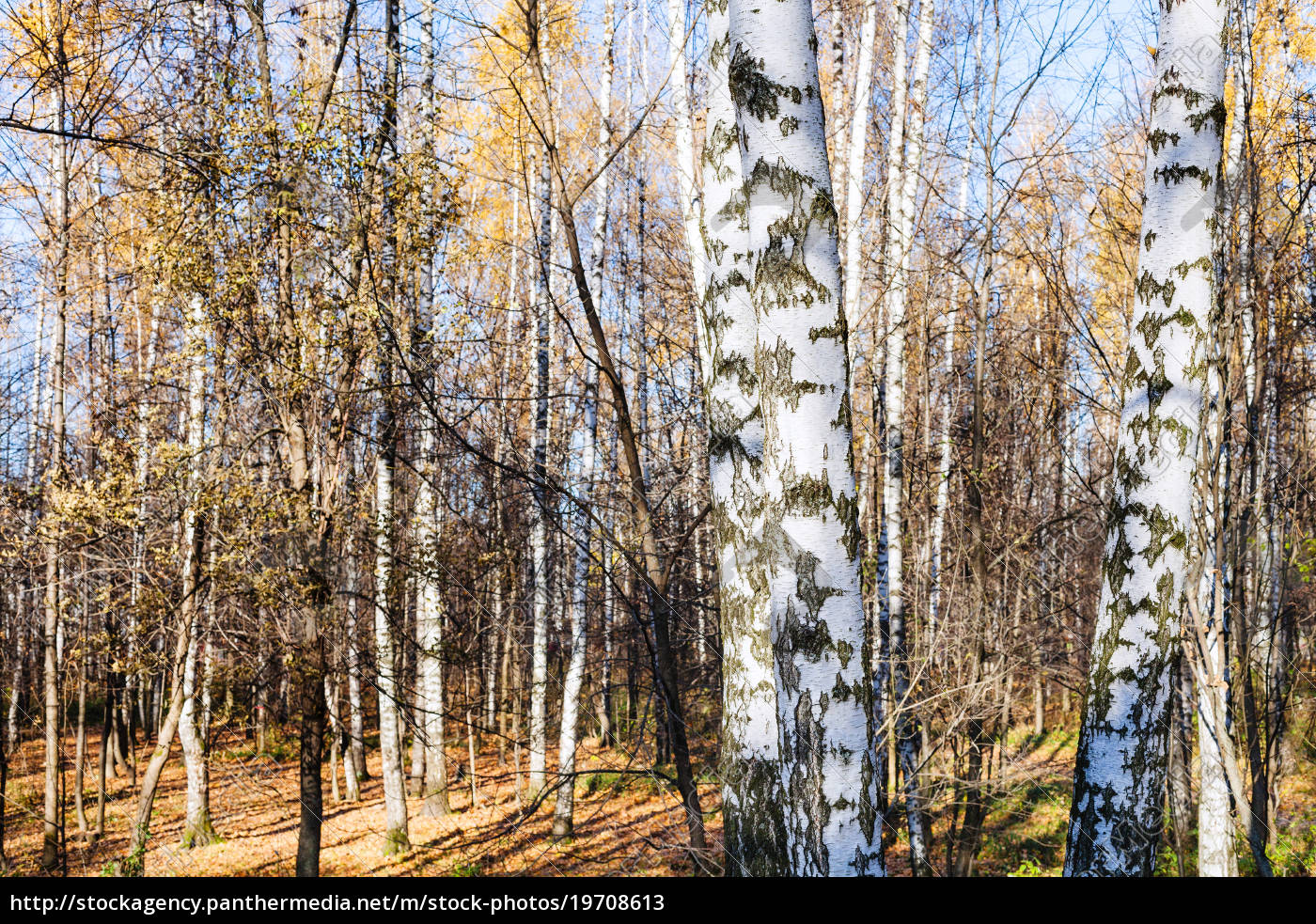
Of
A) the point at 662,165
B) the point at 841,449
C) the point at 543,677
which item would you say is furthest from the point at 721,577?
the point at 662,165

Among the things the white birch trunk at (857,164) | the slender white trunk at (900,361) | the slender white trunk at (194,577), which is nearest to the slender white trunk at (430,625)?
the slender white trunk at (194,577)

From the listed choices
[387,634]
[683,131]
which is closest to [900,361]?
[683,131]

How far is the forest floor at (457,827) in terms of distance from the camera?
A: 29.9 feet

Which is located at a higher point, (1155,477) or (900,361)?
(900,361)

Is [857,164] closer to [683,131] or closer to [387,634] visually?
[683,131]

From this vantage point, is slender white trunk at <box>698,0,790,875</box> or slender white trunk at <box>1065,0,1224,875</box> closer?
slender white trunk at <box>698,0,790,875</box>

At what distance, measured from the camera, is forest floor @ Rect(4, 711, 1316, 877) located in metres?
9.10

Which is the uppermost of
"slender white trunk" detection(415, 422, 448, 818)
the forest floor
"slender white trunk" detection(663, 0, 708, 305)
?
"slender white trunk" detection(663, 0, 708, 305)

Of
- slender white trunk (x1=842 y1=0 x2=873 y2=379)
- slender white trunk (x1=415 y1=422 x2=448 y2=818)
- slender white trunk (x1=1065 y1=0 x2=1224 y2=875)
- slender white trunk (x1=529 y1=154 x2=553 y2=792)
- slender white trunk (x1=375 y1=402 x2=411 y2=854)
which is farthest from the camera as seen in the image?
slender white trunk (x1=529 y1=154 x2=553 y2=792)

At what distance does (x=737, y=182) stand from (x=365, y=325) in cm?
463

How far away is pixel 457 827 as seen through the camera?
1108 cm

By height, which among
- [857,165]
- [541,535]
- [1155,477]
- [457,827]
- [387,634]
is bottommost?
[457,827]

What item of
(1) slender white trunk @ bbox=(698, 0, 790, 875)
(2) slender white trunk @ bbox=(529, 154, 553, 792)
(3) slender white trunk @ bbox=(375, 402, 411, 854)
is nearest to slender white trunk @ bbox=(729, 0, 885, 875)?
(1) slender white trunk @ bbox=(698, 0, 790, 875)

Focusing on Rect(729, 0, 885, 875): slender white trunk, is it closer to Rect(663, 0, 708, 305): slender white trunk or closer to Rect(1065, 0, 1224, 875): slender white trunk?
Rect(1065, 0, 1224, 875): slender white trunk
